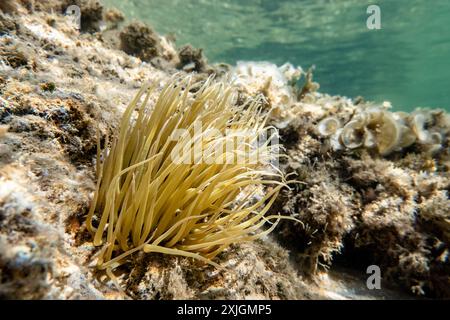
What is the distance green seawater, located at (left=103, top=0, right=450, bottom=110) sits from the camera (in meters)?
18.5

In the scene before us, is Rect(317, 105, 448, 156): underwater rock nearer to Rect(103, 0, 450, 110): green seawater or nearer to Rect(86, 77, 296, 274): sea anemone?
Rect(86, 77, 296, 274): sea anemone

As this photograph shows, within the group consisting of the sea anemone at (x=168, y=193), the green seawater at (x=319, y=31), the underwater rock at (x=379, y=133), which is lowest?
the sea anemone at (x=168, y=193)

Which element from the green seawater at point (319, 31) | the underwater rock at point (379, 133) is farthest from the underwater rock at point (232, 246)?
the green seawater at point (319, 31)

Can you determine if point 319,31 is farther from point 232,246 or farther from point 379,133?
point 232,246

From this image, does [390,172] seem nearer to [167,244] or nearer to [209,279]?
[209,279]

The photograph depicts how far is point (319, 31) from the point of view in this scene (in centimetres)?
2125

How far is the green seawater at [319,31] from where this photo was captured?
1853 centimetres

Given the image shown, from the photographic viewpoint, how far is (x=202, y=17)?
20.6 meters

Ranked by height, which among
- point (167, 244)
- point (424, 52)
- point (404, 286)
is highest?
point (424, 52)

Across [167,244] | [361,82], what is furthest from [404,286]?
[361,82]

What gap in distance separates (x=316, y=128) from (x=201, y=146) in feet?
6.48

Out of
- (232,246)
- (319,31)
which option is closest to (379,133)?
(232,246)

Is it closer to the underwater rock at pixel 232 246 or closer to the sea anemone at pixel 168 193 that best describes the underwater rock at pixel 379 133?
the underwater rock at pixel 232 246
